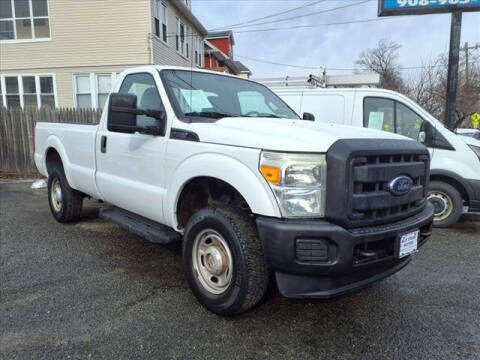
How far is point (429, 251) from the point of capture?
4867 mm

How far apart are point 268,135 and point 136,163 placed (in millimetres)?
1690

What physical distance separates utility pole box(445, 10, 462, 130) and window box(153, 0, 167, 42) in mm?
10538

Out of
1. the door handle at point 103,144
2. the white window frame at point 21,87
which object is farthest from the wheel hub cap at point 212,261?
the white window frame at point 21,87

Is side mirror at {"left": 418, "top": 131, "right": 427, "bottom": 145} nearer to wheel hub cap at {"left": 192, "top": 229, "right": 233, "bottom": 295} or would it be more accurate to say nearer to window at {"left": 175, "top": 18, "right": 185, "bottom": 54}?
wheel hub cap at {"left": 192, "top": 229, "right": 233, "bottom": 295}

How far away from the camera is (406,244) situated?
9.09 ft

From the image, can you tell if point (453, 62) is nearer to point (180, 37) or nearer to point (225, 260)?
point (225, 260)

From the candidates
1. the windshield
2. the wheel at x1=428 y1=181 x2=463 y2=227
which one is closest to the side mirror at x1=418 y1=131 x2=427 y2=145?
the wheel at x1=428 y1=181 x2=463 y2=227

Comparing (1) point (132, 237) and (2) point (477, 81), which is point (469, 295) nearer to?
(1) point (132, 237)

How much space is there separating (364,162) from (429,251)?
9.84 ft

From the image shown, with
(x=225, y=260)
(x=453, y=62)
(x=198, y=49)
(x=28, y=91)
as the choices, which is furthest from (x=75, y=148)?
(x=198, y=49)

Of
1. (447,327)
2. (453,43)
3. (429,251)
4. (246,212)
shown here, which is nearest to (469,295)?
(447,327)

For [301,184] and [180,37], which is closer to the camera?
[301,184]

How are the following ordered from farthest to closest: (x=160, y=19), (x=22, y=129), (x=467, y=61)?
(x=467, y=61), (x=160, y=19), (x=22, y=129)

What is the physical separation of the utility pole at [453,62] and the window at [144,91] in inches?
333
